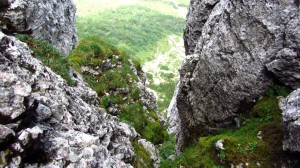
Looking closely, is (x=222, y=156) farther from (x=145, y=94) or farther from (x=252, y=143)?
(x=145, y=94)

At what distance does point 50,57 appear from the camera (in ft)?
50.9

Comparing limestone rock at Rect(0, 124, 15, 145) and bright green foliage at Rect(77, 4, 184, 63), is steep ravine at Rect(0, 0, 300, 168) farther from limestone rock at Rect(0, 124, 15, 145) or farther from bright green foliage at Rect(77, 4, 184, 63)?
bright green foliage at Rect(77, 4, 184, 63)

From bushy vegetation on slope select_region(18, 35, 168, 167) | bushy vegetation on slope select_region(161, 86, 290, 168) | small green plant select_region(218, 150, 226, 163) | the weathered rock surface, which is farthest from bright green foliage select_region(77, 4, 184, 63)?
the weathered rock surface

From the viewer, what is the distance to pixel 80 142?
10.5m

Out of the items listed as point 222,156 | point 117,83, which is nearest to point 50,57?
point 117,83

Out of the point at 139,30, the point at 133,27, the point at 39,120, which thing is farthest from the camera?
the point at 139,30

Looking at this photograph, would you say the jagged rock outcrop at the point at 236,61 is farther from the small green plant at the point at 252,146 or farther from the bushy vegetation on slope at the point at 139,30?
the bushy vegetation on slope at the point at 139,30

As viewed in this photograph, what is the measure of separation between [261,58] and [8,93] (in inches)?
619

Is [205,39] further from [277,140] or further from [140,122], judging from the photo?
[277,140]

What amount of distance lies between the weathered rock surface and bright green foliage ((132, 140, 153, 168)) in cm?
729

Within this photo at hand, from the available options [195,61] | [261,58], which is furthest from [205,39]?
[261,58]

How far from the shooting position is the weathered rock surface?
48.7 feet

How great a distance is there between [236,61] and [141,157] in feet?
29.5

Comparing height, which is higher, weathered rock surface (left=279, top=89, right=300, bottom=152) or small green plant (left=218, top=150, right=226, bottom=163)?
weathered rock surface (left=279, top=89, right=300, bottom=152)
